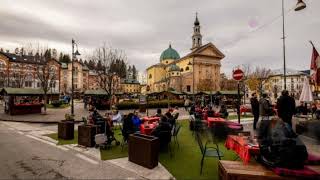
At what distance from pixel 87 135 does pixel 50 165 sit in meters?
2.59

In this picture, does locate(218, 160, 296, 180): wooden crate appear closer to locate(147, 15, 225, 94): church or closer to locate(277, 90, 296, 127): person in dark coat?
locate(277, 90, 296, 127): person in dark coat

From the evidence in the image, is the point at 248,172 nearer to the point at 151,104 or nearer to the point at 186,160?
the point at 186,160

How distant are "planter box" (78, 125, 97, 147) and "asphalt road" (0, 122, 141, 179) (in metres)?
0.77

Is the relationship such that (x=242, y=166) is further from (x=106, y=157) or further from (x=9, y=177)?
(x=9, y=177)

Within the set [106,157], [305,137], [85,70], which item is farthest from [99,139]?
[85,70]

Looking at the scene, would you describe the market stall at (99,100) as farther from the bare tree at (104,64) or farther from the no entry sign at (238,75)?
the no entry sign at (238,75)

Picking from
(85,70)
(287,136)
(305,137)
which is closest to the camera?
(287,136)

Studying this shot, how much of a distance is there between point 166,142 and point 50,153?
14.2ft

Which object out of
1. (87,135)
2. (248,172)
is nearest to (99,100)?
(87,135)

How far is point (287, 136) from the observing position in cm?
471

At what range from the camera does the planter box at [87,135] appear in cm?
975

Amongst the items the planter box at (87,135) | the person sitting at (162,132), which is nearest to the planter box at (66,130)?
the planter box at (87,135)

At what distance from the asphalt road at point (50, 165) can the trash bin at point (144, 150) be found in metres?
0.61

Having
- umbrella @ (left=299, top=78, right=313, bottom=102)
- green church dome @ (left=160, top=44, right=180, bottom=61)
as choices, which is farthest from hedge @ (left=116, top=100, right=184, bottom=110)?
green church dome @ (left=160, top=44, right=180, bottom=61)
